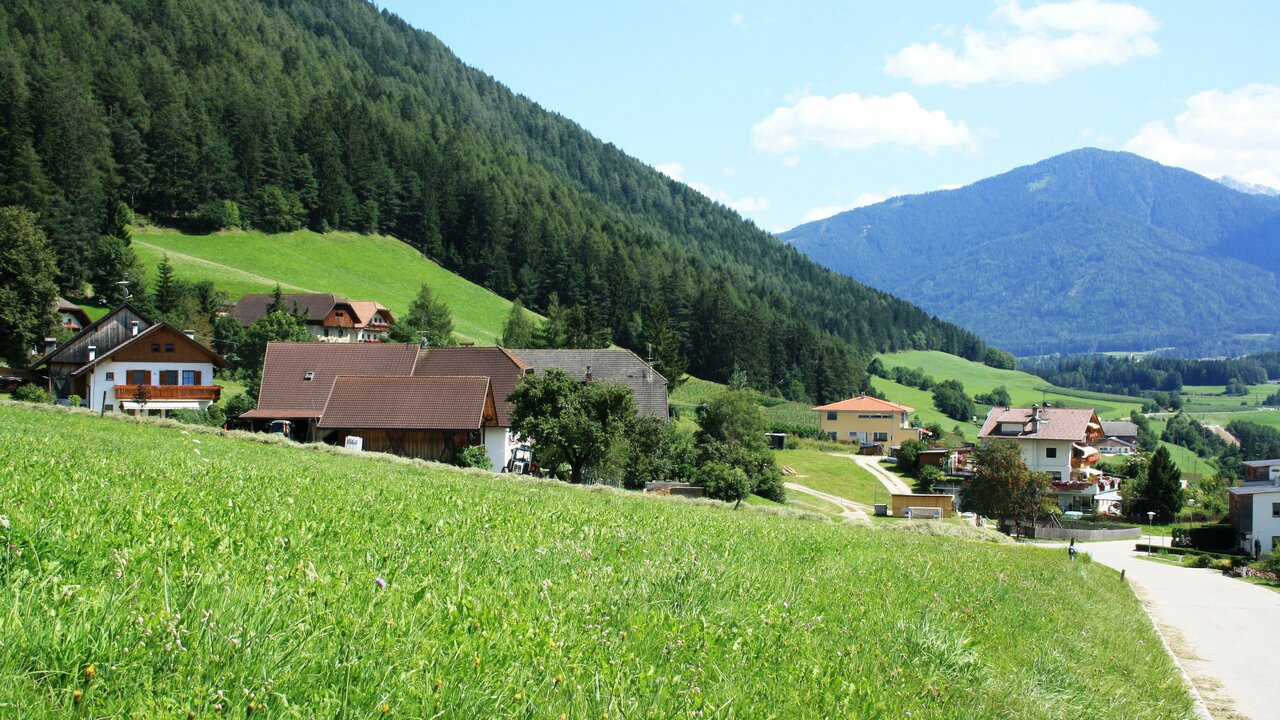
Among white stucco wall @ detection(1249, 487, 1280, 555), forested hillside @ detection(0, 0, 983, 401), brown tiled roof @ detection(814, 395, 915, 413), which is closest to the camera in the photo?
white stucco wall @ detection(1249, 487, 1280, 555)

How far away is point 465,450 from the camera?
43469 mm

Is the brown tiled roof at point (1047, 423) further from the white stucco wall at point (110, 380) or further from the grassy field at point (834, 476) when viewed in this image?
the white stucco wall at point (110, 380)

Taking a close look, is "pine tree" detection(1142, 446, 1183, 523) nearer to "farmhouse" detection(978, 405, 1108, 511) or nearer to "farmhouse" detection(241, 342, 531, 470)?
"farmhouse" detection(978, 405, 1108, 511)

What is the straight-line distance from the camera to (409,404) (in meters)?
46.2

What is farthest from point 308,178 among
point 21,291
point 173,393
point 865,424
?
point 173,393

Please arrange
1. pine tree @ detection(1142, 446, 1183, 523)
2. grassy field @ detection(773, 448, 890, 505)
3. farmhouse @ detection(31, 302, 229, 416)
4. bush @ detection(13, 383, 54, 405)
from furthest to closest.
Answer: pine tree @ detection(1142, 446, 1183, 523) → grassy field @ detection(773, 448, 890, 505) → farmhouse @ detection(31, 302, 229, 416) → bush @ detection(13, 383, 54, 405)

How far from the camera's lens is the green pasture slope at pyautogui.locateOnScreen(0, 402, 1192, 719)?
14.1 feet

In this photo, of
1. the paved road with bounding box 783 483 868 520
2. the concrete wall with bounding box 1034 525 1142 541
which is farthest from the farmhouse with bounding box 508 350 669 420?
the concrete wall with bounding box 1034 525 1142 541

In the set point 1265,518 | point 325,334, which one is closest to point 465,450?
point 1265,518

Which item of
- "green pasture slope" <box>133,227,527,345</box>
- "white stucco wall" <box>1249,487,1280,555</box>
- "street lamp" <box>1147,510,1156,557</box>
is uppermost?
"green pasture slope" <box>133,227,527,345</box>

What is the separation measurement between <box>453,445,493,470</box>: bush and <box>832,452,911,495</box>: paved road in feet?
148

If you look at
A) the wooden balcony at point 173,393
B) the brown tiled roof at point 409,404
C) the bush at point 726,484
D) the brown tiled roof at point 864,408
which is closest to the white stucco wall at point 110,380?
the wooden balcony at point 173,393

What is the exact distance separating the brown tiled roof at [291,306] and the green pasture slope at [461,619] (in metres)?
83.9

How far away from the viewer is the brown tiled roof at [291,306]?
90.9 meters
